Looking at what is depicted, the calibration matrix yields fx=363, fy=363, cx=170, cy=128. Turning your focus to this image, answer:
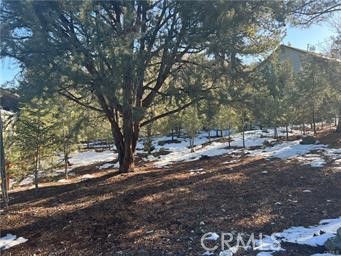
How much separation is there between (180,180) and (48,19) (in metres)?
4.64

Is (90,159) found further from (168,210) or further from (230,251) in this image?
(230,251)

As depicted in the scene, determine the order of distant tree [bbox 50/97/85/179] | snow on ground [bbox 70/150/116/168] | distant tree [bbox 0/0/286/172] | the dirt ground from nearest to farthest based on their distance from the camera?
the dirt ground < distant tree [bbox 0/0/286/172] < distant tree [bbox 50/97/85/179] < snow on ground [bbox 70/150/116/168]

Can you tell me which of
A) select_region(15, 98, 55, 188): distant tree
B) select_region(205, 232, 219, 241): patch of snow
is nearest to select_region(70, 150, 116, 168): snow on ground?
select_region(15, 98, 55, 188): distant tree

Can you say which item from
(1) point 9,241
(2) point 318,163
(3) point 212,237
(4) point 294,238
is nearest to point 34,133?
(1) point 9,241

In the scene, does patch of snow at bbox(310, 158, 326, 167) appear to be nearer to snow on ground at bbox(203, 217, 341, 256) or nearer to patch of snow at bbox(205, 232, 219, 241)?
snow on ground at bbox(203, 217, 341, 256)

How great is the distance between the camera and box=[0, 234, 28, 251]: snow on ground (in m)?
5.27

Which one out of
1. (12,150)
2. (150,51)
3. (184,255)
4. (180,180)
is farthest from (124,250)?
(12,150)

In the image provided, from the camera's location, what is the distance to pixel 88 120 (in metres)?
10.5

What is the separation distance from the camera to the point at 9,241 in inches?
214

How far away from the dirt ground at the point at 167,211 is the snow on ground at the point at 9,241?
125mm

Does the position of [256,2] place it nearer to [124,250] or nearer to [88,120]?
[88,120]

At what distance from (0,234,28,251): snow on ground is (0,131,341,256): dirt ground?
125mm

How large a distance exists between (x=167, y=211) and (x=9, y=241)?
245 cm

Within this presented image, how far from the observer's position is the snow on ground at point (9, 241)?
207 inches
